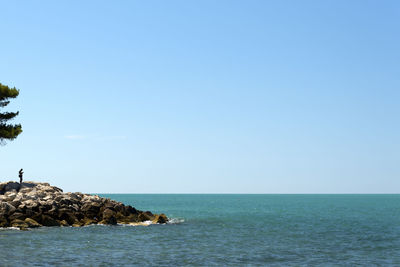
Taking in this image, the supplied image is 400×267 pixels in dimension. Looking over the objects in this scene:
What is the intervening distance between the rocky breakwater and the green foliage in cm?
595

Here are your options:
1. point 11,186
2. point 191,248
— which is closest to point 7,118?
point 11,186

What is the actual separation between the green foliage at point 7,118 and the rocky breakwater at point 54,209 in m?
5.95

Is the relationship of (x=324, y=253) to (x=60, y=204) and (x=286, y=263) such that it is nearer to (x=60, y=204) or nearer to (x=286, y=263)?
(x=286, y=263)

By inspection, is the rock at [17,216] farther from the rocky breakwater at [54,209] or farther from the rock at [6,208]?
the rock at [6,208]

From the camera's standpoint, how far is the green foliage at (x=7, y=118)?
188 feet

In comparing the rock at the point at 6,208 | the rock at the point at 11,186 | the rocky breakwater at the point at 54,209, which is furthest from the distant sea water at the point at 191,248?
the rock at the point at 11,186

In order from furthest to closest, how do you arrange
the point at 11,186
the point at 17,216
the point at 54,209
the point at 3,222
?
the point at 11,186 → the point at 54,209 → the point at 17,216 → the point at 3,222

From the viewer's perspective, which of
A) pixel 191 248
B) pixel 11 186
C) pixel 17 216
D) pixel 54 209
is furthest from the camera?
pixel 11 186

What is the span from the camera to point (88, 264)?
85.3 ft

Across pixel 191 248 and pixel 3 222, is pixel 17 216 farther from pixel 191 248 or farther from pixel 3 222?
pixel 191 248

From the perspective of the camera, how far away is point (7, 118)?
192 ft

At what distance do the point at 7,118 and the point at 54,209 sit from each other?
615 inches

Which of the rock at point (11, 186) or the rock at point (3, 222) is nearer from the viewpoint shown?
the rock at point (3, 222)

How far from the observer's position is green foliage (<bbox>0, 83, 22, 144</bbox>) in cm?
5744
